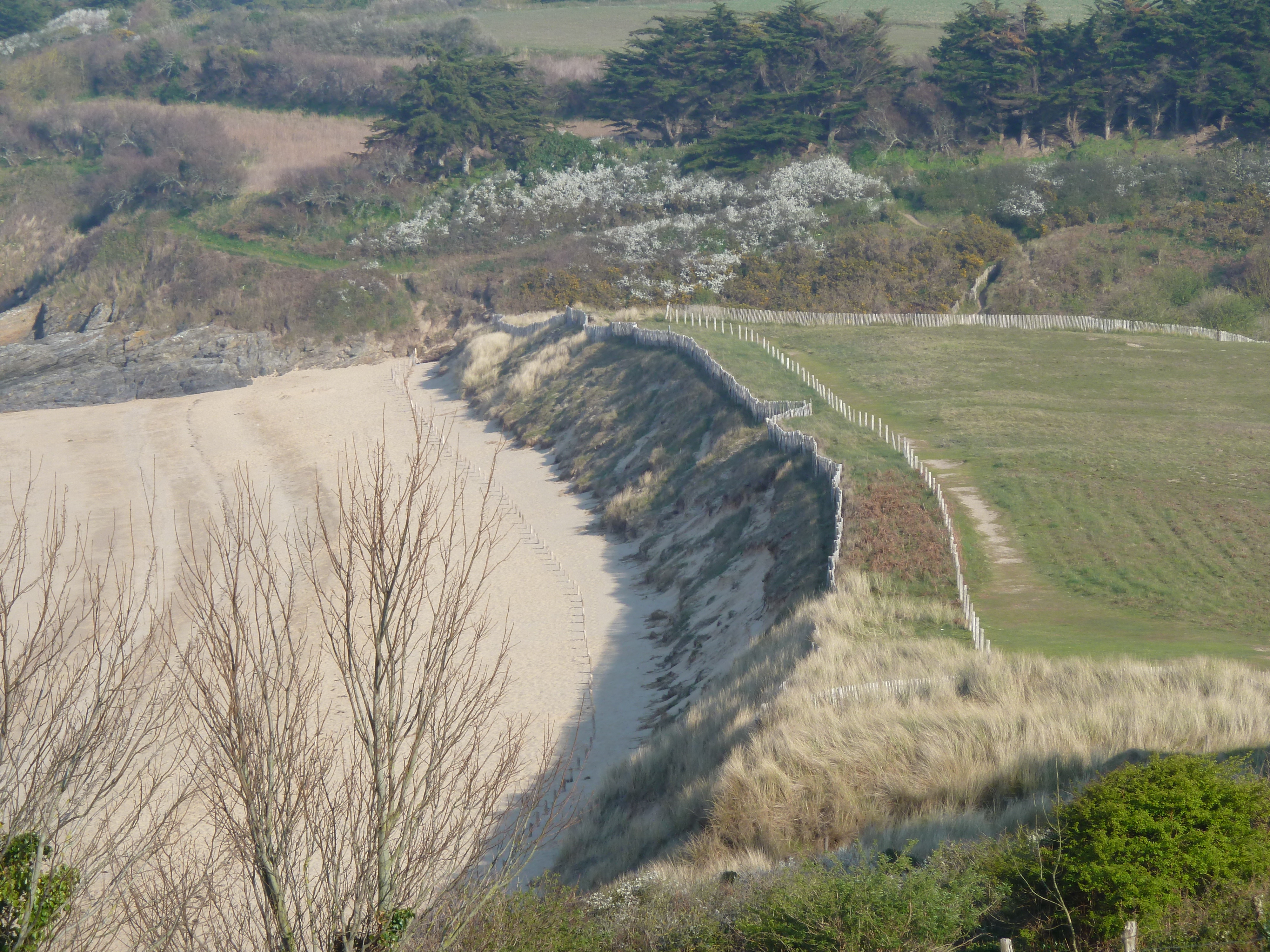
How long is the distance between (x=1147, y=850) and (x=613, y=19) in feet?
439

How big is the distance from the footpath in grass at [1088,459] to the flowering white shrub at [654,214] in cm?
1930

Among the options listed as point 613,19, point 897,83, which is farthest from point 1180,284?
point 613,19

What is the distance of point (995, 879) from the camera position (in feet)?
34.6

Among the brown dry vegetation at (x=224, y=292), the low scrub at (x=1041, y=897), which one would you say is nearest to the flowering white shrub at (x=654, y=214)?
the brown dry vegetation at (x=224, y=292)

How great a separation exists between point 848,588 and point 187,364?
1952 inches

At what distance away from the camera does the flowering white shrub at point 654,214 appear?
70938 mm

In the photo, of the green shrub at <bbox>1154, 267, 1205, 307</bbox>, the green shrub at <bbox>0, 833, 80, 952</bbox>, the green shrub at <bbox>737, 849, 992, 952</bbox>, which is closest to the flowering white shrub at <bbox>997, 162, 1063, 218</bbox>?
the green shrub at <bbox>1154, 267, 1205, 307</bbox>

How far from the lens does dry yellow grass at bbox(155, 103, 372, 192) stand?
8781 cm

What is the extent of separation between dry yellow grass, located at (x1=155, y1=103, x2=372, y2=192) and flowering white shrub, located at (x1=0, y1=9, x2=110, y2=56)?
89.0 ft

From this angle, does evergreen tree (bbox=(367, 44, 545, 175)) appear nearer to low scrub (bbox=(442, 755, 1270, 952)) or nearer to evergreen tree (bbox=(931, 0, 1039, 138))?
evergreen tree (bbox=(931, 0, 1039, 138))

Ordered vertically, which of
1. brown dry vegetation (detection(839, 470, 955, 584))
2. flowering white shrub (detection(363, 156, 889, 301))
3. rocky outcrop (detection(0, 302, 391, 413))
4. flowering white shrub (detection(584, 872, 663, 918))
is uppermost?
flowering white shrub (detection(363, 156, 889, 301))

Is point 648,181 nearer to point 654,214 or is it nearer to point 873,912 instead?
point 654,214

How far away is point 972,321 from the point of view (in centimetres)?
5666

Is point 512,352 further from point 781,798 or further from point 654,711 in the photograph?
point 781,798
